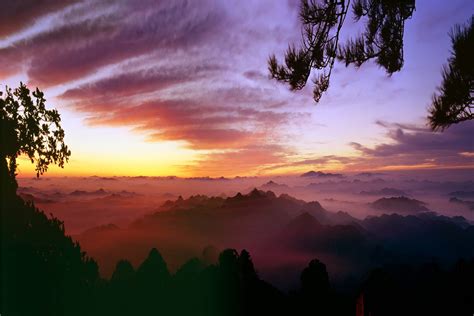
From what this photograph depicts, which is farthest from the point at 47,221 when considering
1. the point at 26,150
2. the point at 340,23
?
the point at 340,23

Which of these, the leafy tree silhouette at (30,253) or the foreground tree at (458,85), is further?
the leafy tree silhouette at (30,253)

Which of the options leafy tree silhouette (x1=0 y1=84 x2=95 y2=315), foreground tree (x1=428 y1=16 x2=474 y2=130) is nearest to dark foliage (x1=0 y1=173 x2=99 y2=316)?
leafy tree silhouette (x1=0 y1=84 x2=95 y2=315)

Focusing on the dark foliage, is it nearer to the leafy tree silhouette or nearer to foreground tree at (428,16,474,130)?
the leafy tree silhouette

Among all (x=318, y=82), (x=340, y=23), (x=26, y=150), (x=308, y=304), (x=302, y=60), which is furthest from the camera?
(x=308, y=304)

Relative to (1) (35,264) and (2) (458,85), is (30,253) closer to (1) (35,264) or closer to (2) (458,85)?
(1) (35,264)

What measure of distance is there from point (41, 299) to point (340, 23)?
13450 millimetres

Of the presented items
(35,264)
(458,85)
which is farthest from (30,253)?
(458,85)

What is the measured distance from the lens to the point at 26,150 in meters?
16.9

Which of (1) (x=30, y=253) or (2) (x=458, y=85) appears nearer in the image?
(2) (x=458, y=85)

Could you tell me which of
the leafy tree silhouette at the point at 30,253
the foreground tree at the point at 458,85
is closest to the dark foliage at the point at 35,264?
the leafy tree silhouette at the point at 30,253

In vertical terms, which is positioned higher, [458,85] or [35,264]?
[458,85]

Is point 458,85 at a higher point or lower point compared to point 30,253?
higher

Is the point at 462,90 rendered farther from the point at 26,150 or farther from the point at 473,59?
the point at 26,150

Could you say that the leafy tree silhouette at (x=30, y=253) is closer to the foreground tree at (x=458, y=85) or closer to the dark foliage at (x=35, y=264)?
the dark foliage at (x=35, y=264)
